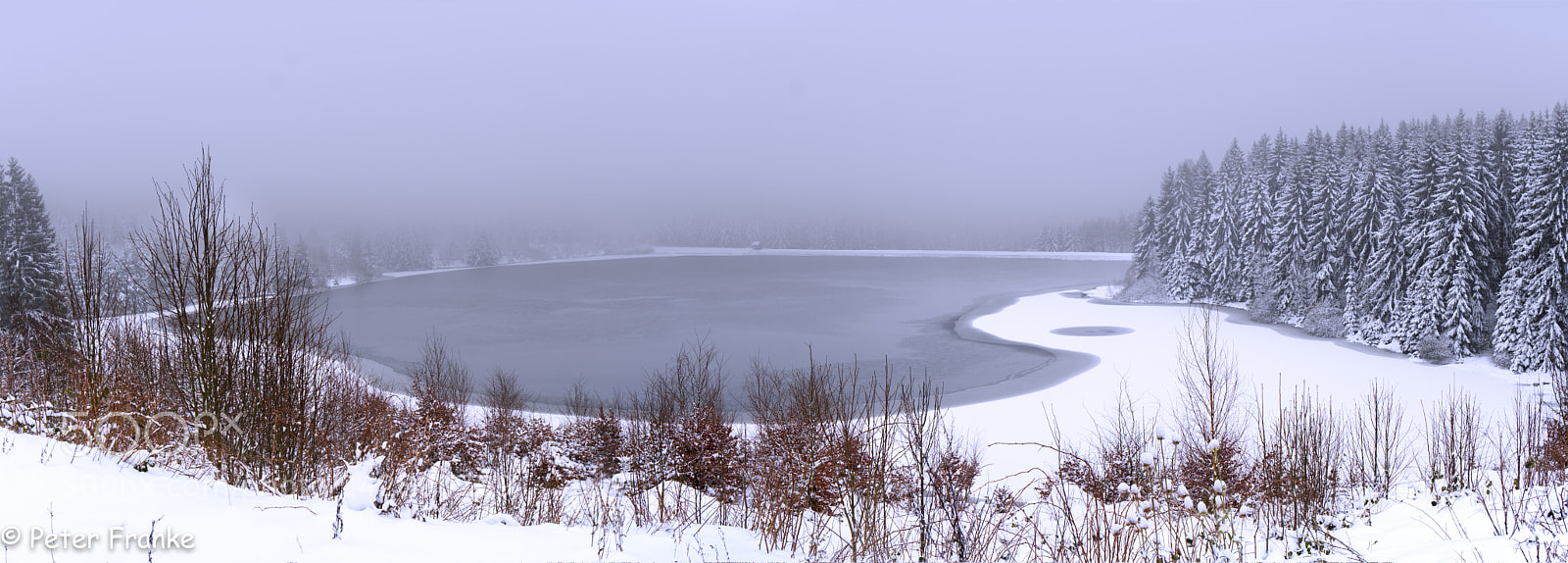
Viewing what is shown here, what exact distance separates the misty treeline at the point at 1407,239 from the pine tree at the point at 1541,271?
0.20ft

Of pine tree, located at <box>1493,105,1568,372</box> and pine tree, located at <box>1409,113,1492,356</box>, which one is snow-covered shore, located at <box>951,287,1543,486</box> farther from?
pine tree, located at <box>1409,113,1492,356</box>

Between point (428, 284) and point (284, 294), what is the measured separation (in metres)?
94.7

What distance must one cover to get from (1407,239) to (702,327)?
39.5m

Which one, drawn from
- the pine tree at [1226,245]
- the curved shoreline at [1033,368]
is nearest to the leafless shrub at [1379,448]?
the curved shoreline at [1033,368]

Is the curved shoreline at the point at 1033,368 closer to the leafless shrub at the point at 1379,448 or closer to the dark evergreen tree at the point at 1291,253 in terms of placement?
the leafless shrub at the point at 1379,448

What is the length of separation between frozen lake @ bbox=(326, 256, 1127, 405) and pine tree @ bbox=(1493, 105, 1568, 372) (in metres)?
16.3

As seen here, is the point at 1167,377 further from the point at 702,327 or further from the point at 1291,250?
the point at 702,327

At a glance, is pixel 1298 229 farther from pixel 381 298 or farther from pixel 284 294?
pixel 381 298

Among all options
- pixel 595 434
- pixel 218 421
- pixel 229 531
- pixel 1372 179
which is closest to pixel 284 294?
pixel 218 421

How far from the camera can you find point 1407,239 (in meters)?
34.9

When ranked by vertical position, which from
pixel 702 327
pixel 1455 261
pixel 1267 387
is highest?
pixel 1455 261

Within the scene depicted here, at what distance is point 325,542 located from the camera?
4.06 metres

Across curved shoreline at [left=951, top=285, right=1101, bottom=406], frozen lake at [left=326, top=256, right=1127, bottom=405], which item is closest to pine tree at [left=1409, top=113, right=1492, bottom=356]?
curved shoreline at [left=951, top=285, right=1101, bottom=406]

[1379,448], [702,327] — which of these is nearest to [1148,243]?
[702,327]
